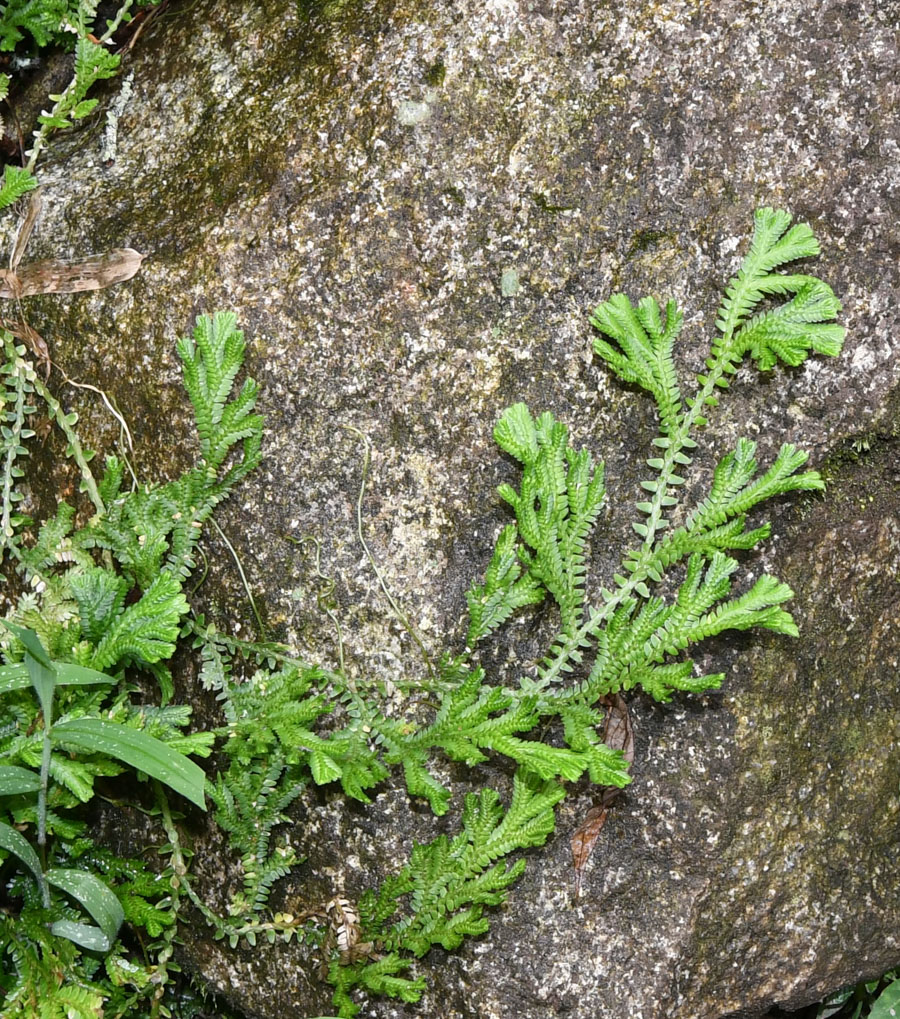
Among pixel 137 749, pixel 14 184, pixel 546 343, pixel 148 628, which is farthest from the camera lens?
pixel 14 184

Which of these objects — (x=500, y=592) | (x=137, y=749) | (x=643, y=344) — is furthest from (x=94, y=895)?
(x=643, y=344)

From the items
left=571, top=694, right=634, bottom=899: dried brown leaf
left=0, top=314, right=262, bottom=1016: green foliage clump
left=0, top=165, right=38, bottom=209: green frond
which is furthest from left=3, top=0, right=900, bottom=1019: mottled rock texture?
left=0, top=165, right=38, bottom=209: green frond

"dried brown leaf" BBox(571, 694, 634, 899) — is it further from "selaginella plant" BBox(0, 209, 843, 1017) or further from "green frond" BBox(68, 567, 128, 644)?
"green frond" BBox(68, 567, 128, 644)

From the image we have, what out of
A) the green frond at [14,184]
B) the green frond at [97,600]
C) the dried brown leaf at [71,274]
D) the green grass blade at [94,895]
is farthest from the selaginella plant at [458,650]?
the green frond at [14,184]

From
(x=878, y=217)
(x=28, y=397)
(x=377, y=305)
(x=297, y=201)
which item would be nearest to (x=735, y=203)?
(x=878, y=217)

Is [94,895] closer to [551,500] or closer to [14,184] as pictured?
[551,500]

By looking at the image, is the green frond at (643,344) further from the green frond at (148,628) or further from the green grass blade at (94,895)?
the green grass blade at (94,895)

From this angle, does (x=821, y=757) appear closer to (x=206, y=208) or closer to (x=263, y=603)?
(x=263, y=603)
